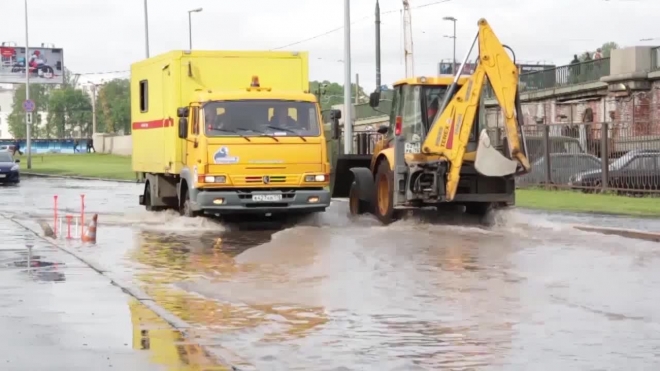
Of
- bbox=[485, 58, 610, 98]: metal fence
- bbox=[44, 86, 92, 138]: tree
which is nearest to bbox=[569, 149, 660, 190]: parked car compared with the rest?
bbox=[485, 58, 610, 98]: metal fence

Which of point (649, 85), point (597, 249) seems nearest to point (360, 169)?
point (597, 249)

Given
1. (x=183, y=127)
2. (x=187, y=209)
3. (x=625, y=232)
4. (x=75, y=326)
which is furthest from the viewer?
(x=187, y=209)

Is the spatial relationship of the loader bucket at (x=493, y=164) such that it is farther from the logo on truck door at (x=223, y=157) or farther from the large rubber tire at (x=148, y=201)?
the large rubber tire at (x=148, y=201)

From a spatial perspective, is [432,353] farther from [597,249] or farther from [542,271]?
[597,249]

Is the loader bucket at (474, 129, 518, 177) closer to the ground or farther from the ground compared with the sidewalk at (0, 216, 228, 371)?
farther from the ground

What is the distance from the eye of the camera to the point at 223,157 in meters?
20.5

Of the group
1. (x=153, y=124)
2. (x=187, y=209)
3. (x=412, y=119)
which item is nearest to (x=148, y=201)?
(x=153, y=124)

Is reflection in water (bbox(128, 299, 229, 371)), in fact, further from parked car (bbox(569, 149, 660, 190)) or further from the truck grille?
parked car (bbox(569, 149, 660, 190))

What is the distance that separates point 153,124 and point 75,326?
14195 millimetres

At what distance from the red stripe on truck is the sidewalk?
796 centimetres

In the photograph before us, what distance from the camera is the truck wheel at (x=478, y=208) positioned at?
21938mm

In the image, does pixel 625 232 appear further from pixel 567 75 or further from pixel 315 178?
pixel 567 75

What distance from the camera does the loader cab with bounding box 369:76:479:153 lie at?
69.9ft

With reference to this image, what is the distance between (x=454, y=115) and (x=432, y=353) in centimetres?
1174
